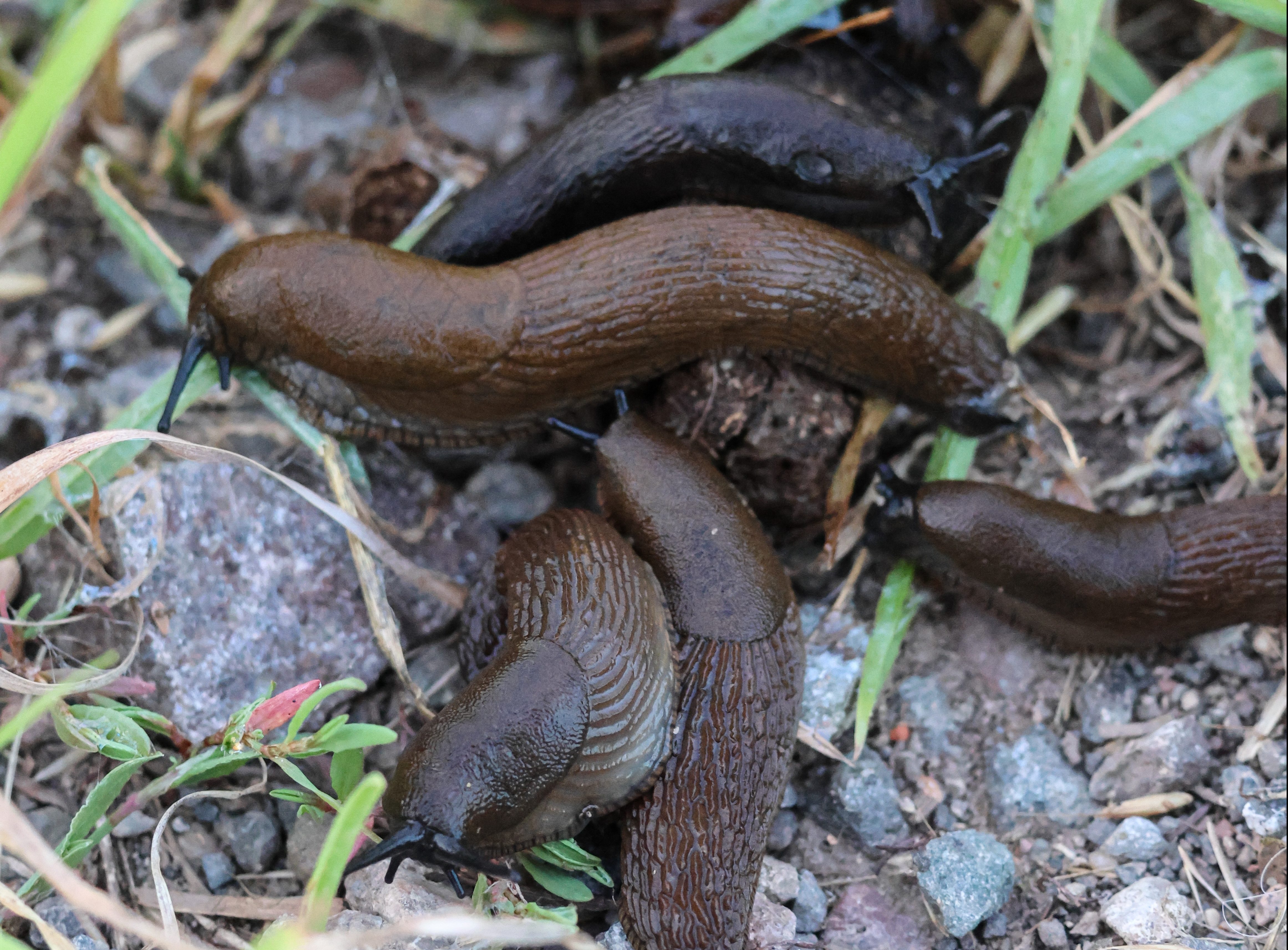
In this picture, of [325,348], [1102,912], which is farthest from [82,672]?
[1102,912]

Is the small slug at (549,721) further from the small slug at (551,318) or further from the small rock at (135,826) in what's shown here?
the small rock at (135,826)

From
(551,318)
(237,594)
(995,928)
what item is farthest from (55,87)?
(995,928)

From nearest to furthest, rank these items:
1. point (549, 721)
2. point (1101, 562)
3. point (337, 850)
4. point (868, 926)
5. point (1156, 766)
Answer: point (337, 850) → point (549, 721) → point (868, 926) → point (1156, 766) → point (1101, 562)

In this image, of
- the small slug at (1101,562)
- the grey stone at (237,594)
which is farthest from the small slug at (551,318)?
the small slug at (1101,562)

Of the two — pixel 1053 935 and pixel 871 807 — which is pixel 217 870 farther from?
pixel 1053 935

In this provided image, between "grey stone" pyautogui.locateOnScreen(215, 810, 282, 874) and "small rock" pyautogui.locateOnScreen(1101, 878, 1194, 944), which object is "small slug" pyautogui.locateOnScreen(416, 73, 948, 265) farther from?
"small rock" pyautogui.locateOnScreen(1101, 878, 1194, 944)

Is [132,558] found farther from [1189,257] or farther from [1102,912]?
[1189,257]

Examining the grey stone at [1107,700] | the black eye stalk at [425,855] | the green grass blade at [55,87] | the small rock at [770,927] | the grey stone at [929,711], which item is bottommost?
the small rock at [770,927]
